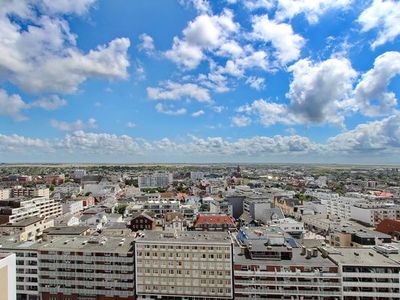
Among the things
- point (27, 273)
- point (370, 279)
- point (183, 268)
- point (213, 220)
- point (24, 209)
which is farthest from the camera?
point (24, 209)

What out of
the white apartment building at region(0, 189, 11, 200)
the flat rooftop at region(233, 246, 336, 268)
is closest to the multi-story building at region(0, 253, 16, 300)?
the flat rooftop at region(233, 246, 336, 268)

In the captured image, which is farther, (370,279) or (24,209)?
(24,209)

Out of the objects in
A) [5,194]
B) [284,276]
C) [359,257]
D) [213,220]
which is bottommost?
[284,276]

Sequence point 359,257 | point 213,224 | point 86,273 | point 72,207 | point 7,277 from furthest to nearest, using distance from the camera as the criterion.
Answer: point 72,207 < point 213,224 < point 86,273 < point 359,257 < point 7,277

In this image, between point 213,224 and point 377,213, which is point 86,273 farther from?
point 377,213

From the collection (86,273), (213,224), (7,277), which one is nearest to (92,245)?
(86,273)

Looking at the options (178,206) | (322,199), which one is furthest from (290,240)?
(322,199)

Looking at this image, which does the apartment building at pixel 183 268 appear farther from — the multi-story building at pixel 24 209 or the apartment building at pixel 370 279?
the multi-story building at pixel 24 209
